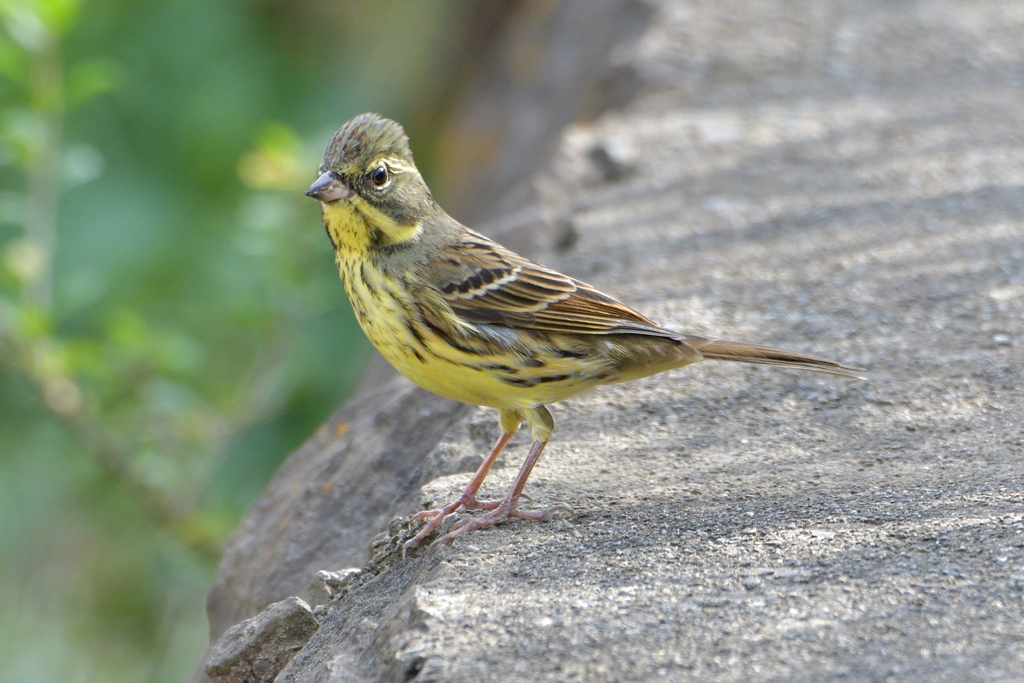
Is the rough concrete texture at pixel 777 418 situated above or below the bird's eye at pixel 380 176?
below

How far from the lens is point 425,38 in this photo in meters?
12.1

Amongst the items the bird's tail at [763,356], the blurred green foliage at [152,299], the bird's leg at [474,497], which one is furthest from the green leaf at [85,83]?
the bird's tail at [763,356]

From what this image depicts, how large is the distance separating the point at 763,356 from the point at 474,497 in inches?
43.9

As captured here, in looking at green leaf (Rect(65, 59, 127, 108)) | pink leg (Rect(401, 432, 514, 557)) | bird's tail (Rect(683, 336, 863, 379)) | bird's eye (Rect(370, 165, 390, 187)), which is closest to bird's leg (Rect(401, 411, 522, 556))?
pink leg (Rect(401, 432, 514, 557))

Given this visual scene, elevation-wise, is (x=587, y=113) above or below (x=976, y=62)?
above

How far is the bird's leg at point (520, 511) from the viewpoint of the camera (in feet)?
11.0

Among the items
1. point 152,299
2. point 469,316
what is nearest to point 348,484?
point 469,316

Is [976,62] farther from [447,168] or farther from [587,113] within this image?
[447,168]

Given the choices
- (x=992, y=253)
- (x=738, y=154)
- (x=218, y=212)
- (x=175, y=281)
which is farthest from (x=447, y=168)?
(x=992, y=253)

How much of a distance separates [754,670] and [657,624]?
11.6 inches

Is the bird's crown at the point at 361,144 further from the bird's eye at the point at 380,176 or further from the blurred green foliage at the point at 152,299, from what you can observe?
the blurred green foliage at the point at 152,299

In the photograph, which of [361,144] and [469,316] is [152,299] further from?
[469,316]

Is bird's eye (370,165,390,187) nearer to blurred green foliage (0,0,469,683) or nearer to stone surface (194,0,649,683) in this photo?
stone surface (194,0,649,683)

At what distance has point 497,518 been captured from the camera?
133 inches
